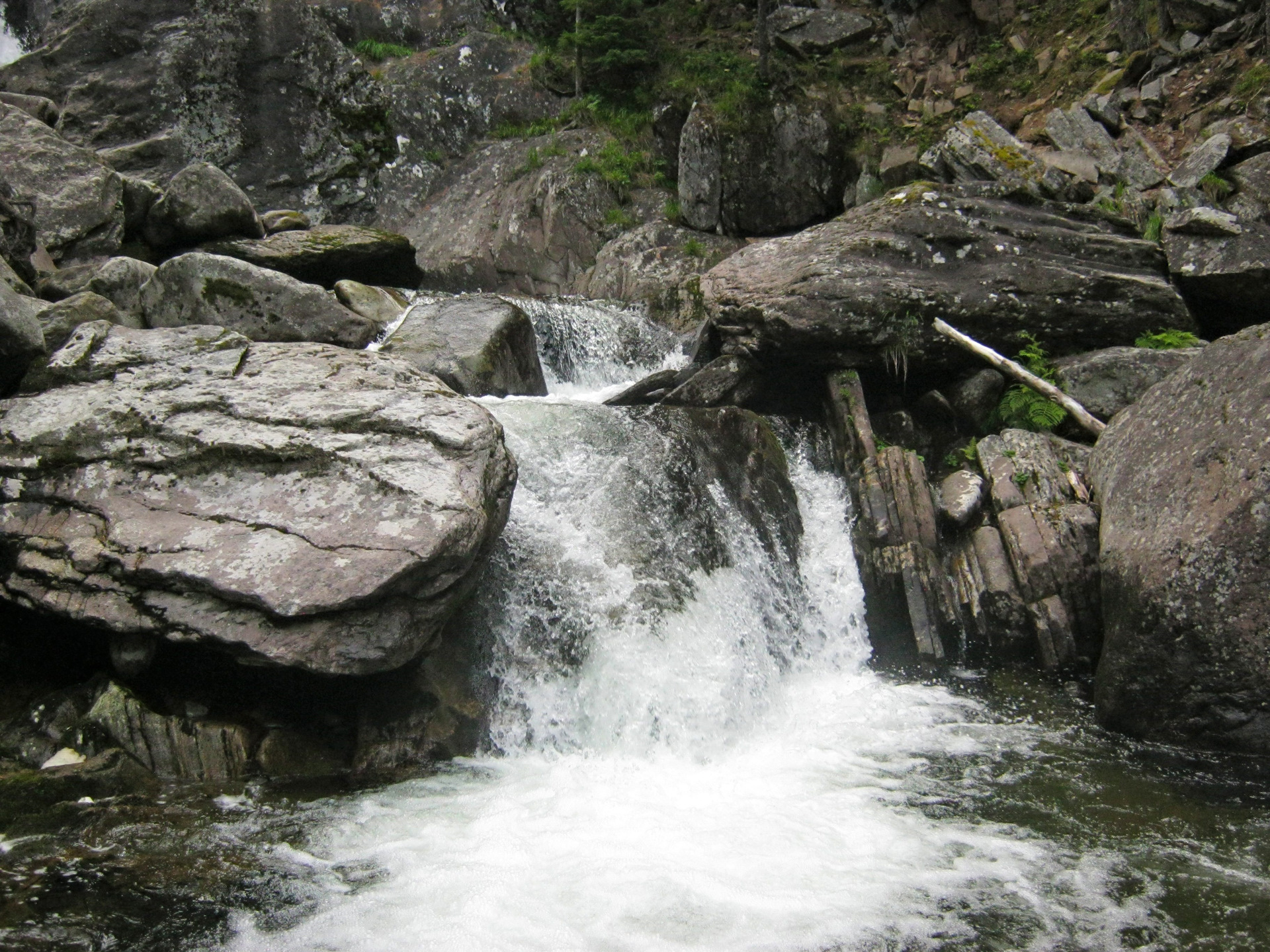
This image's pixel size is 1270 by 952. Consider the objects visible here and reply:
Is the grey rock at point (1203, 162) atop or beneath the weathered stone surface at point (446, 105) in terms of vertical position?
beneath

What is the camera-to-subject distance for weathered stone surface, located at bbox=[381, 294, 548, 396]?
965cm

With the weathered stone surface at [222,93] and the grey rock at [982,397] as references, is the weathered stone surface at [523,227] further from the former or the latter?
the grey rock at [982,397]

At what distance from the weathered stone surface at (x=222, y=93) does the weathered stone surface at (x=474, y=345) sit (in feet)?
30.5

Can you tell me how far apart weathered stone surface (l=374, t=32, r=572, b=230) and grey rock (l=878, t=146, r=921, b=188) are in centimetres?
821

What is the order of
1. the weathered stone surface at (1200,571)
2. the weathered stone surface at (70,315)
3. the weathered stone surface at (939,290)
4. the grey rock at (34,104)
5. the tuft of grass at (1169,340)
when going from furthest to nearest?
the grey rock at (34,104), the weathered stone surface at (939,290), the tuft of grass at (1169,340), the weathered stone surface at (70,315), the weathered stone surface at (1200,571)

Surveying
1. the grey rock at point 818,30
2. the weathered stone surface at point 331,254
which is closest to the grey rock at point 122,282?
the weathered stone surface at point 331,254

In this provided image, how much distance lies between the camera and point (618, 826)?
5.08 m

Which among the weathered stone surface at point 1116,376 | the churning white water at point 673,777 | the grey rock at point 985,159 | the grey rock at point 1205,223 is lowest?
the churning white water at point 673,777

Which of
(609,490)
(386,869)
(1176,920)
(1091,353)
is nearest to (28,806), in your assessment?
(386,869)

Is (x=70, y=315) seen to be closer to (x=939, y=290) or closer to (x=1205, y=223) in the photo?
(x=939, y=290)

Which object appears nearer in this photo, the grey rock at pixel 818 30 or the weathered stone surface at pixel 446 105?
the grey rock at pixel 818 30

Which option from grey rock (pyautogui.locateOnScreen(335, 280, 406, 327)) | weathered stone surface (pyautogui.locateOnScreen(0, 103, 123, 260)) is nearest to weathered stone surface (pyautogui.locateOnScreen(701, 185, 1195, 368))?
grey rock (pyautogui.locateOnScreen(335, 280, 406, 327))

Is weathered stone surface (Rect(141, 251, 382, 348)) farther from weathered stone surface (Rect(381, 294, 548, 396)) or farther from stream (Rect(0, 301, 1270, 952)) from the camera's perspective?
stream (Rect(0, 301, 1270, 952))

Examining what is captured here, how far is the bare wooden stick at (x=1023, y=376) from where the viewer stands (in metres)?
8.93
